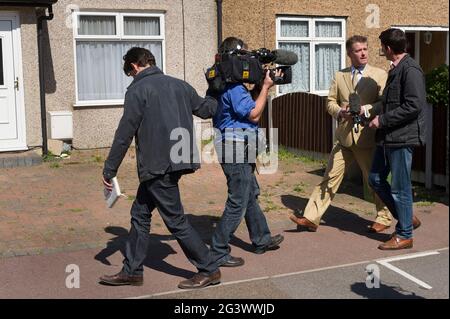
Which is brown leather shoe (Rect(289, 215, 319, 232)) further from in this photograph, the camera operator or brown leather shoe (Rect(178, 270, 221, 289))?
brown leather shoe (Rect(178, 270, 221, 289))

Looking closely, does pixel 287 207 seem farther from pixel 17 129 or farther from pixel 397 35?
pixel 17 129

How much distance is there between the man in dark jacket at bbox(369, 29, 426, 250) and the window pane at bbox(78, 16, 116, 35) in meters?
7.33

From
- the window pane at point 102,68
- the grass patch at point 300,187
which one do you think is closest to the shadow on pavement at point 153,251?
the grass patch at point 300,187

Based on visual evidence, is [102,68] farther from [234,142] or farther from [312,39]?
[234,142]

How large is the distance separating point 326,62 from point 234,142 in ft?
30.7

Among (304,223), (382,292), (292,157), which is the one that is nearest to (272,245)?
(304,223)

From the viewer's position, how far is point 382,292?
4754 millimetres

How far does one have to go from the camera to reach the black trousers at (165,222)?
4.82 m

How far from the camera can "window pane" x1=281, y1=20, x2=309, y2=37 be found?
13312 millimetres

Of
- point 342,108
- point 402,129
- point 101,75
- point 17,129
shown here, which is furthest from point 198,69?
point 402,129

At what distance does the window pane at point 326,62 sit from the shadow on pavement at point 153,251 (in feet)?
27.7

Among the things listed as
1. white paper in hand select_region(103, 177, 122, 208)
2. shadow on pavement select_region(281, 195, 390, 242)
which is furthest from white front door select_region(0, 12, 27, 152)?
white paper in hand select_region(103, 177, 122, 208)

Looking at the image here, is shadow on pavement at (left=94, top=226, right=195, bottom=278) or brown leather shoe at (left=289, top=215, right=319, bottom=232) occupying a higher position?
brown leather shoe at (left=289, top=215, right=319, bottom=232)
